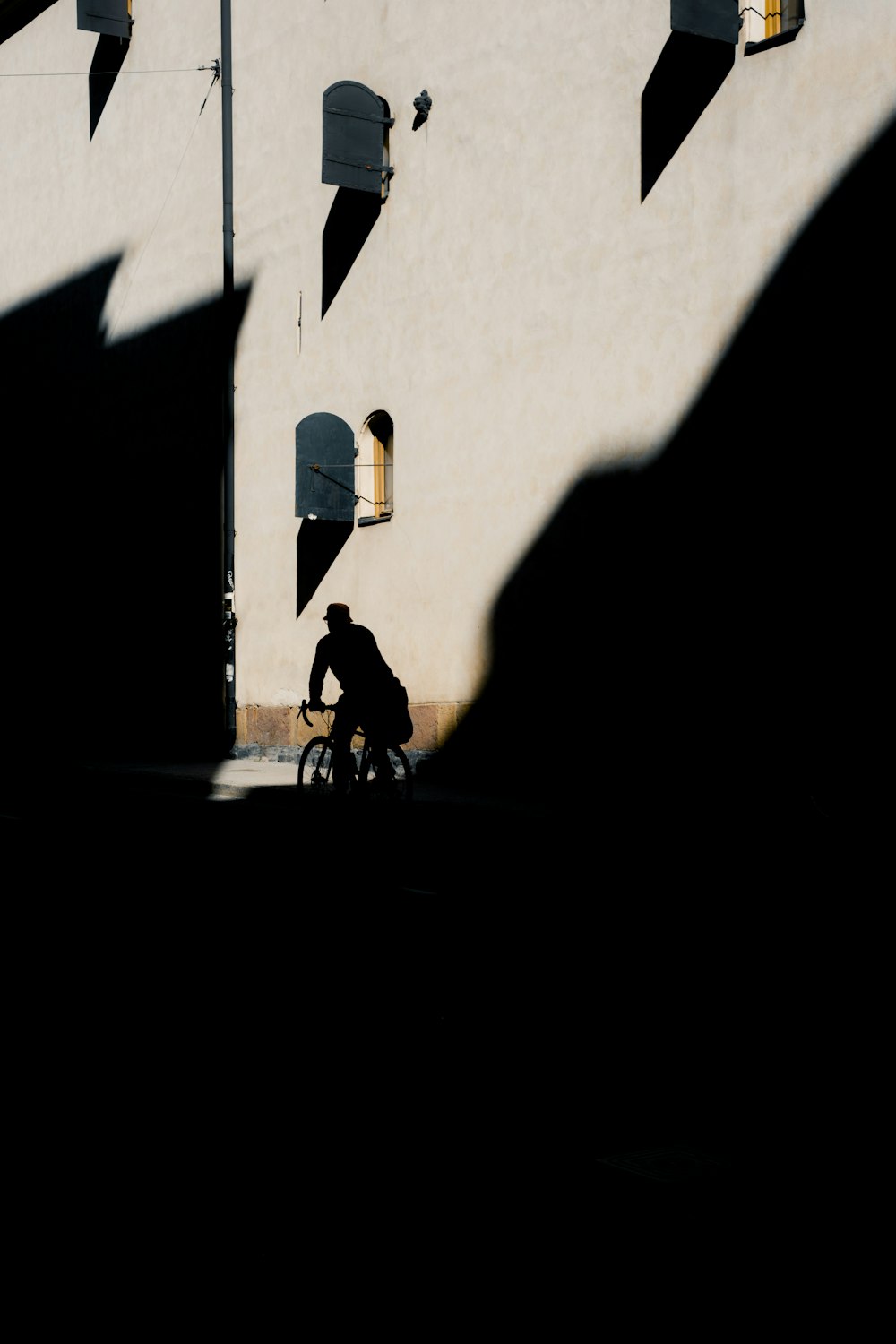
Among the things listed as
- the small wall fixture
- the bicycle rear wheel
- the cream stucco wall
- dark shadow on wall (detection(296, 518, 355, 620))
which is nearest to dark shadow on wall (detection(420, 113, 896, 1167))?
the cream stucco wall

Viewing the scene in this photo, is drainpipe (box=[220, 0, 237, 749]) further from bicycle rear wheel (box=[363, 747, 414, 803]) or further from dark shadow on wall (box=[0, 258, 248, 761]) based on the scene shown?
bicycle rear wheel (box=[363, 747, 414, 803])

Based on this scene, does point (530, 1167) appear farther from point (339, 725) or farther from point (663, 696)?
point (663, 696)

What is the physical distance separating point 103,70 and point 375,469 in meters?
10.2

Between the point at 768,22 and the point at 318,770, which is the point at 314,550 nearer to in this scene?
the point at 318,770

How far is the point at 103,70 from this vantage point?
23.7 m

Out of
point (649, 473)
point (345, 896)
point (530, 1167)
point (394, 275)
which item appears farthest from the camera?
point (394, 275)

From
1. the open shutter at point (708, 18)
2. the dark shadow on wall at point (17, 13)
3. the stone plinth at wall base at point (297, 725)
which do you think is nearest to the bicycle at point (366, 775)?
the stone plinth at wall base at point (297, 725)

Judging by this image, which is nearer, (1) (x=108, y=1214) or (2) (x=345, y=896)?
(1) (x=108, y=1214)

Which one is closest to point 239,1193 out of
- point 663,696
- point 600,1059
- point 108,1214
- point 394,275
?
point 108,1214

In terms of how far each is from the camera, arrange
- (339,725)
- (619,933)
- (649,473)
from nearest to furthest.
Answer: (619,933) → (339,725) → (649,473)

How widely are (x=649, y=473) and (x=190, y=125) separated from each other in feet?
34.9

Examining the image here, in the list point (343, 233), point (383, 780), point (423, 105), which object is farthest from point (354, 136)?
point (383, 780)

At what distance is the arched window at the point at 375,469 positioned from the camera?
17.8 metres

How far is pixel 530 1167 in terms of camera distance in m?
3.75
